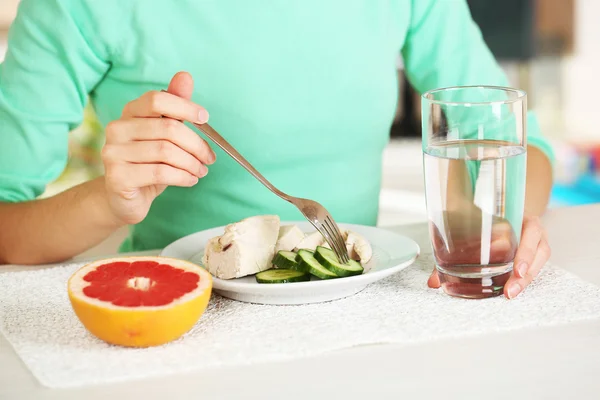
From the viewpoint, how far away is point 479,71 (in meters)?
1.45

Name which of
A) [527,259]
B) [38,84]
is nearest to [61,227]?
[38,84]

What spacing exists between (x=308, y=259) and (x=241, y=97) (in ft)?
1.53

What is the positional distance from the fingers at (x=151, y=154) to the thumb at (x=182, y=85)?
→ 0.07 metres

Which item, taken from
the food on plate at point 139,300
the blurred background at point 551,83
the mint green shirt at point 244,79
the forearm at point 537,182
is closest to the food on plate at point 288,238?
the food on plate at point 139,300

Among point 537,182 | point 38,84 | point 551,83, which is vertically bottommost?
point 551,83

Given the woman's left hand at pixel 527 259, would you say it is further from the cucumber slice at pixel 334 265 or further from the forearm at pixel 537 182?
the forearm at pixel 537 182

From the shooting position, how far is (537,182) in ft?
4.42

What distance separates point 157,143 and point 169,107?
0.16ft

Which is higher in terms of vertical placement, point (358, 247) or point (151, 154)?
point (151, 154)

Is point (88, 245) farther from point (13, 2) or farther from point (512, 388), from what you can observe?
point (13, 2)

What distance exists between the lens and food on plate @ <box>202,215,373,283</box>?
90 centimetres

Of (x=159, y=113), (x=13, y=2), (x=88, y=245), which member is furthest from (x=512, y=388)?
(x=13, y=2)

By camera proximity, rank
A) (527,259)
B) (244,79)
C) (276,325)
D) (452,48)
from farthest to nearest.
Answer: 1. (452,48)
2. (244,79)
3. (527,259)
4. (276,325)

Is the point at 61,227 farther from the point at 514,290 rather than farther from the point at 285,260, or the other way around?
the point at 514,290
